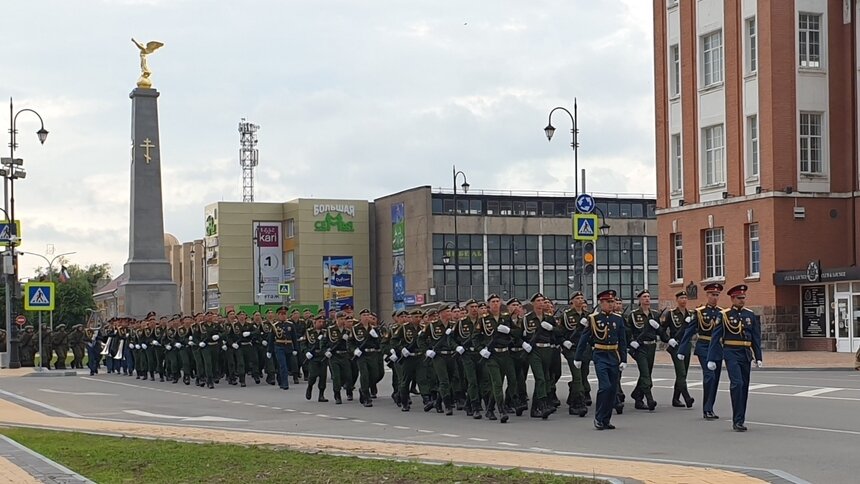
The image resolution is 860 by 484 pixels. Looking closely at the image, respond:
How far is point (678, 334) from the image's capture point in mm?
21125

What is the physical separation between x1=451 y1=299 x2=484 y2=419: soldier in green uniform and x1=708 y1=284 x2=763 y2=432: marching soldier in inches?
178

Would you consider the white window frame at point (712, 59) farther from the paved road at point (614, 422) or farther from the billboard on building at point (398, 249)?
the billboard on building at point (398, 249)

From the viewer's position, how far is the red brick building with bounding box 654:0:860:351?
143ft

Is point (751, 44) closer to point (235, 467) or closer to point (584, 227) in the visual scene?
point (584, 227)

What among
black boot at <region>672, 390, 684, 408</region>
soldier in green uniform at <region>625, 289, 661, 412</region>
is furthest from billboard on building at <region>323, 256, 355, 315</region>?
black boot at <region>672, 390, 684, 408</region>

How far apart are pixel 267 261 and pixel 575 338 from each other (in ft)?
267

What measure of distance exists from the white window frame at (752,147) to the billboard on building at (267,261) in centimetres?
5971

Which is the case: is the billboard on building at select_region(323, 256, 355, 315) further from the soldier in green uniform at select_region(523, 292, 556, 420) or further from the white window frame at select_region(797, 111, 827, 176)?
the soldier in green uniform at select_region(523, 292, 556, 420)

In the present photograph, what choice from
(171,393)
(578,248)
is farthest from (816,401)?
(578,248)

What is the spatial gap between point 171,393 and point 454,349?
424 inches

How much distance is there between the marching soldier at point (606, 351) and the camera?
17312 millimetres

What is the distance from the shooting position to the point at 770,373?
30938 millimetres

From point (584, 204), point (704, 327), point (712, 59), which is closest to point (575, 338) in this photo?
point (704, 327)

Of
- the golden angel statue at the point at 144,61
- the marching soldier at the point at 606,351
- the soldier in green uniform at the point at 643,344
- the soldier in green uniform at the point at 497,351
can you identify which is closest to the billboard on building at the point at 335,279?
the golden angel statue at the point at 144,61
